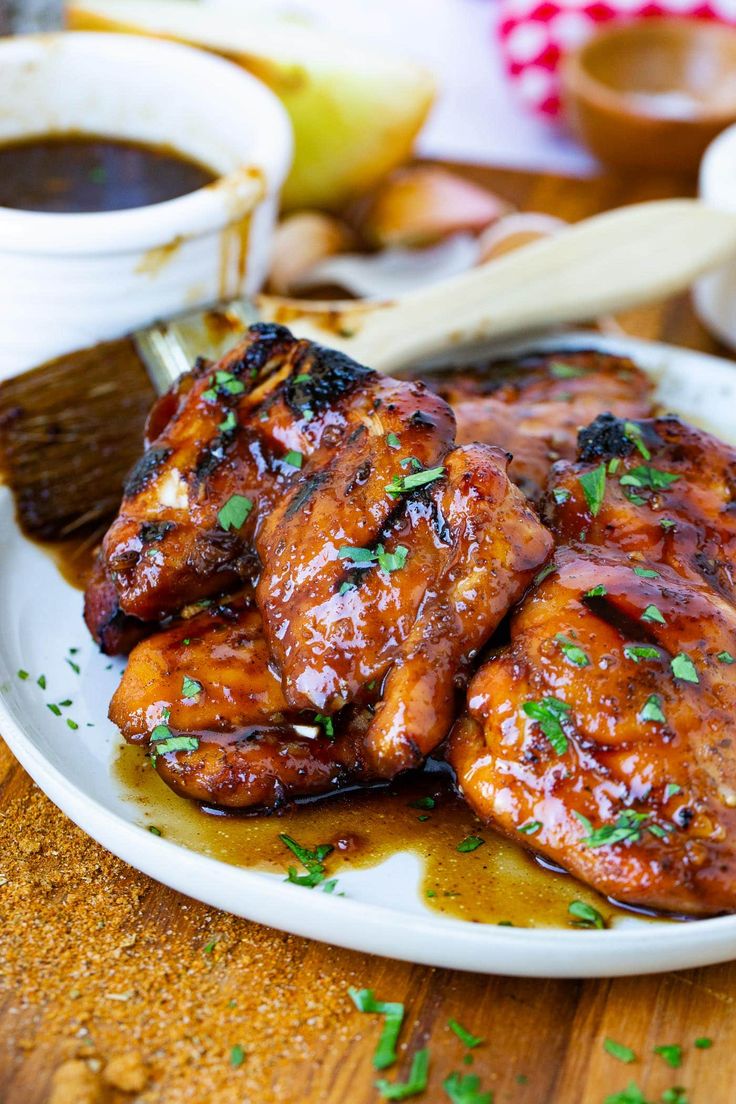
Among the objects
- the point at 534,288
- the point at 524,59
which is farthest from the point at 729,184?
the point at 524,59

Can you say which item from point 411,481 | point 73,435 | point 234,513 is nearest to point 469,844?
point 411,481

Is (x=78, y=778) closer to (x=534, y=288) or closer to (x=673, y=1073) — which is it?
(x=673, y=1073)

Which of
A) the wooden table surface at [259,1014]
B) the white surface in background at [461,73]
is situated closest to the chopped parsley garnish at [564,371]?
the wooden table surface at [259,1014]

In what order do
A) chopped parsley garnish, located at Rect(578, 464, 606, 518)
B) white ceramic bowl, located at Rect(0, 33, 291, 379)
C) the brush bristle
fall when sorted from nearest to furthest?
chopped parsley garnish, located at Rect(578, 464, 606, 518)
the brush bristle
white ceramic bowl, located at Rect(0, 33, 291, 379)

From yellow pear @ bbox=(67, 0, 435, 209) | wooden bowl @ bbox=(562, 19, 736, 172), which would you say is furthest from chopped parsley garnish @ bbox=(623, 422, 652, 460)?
wooden bowl @ bbox=(562, 19, 736, 172)

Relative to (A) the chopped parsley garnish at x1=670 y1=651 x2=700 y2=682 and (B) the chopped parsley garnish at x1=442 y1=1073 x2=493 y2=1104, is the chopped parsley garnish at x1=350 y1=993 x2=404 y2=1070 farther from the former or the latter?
(A) the chopped parsley garnish at x1=670 y1=651 x2=700 y2=682

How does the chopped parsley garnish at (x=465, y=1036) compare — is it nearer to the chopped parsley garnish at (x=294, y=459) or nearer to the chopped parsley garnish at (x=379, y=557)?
the chopped parsley garnish at (x=379, y=557)
